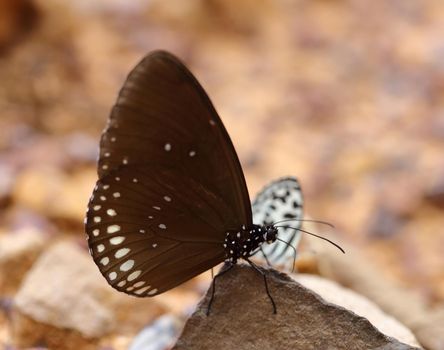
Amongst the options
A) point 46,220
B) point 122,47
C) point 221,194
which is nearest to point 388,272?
point 46,220

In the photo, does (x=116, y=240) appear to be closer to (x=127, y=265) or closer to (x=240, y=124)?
(x=127, y=265)

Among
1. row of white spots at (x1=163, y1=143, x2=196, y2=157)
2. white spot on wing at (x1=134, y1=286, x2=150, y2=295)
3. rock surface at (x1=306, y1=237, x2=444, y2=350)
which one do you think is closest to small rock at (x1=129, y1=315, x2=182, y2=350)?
white spot on wing at (x1=134, y1=286, x2=150, y2=295)

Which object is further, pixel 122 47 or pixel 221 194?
pixel 122 47

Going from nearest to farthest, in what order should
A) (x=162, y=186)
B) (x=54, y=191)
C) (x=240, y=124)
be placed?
(x=162, y=186), (x=54, y=191), (x=240, y=124)

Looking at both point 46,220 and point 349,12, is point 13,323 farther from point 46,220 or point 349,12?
point 349,12

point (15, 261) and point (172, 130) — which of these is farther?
point (15, 261)

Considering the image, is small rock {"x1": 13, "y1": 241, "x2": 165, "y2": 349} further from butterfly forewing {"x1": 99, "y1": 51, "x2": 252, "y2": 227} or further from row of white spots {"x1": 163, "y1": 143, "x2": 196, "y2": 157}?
row of white spots {"x1": 163, "y1": 143, "x2": 196, "y2": 157}

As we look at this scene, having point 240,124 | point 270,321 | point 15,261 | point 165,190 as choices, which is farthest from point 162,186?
point 240,124
